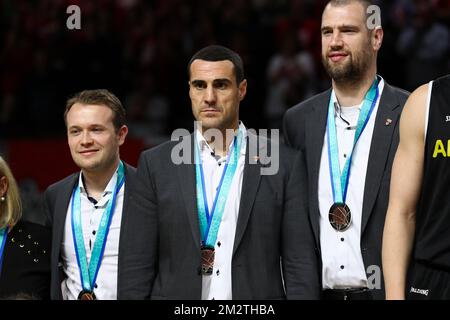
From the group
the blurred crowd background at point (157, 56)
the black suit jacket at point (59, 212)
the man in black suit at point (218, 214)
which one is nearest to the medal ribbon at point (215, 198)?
the man in black suit at point (218, 214)

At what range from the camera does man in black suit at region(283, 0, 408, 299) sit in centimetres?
452

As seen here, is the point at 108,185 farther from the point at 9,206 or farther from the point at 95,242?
the point at 9,206

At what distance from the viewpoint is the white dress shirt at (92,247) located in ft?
15.3

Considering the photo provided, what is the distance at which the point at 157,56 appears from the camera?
9945mm

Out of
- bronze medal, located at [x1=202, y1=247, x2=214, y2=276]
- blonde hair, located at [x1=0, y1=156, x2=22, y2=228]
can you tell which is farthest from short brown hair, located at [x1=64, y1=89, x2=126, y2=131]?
bronze medal, located at [x1=202, y1=247, x2=214, y2=276]

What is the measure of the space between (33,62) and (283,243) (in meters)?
5.99

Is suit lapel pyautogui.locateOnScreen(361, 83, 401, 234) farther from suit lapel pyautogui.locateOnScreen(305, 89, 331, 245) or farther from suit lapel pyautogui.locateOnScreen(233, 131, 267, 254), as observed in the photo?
suit lapel pyautogui.locateOnScreen(233, 131, 267, 254)

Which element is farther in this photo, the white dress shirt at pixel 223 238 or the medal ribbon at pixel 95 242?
the medal ribbon at pixel 95 242

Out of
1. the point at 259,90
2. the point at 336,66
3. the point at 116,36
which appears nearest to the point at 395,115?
the point at 336,66

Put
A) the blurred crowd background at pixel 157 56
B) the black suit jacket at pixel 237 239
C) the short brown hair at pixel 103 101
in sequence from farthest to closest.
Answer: the blurred crowd background at pixel 157 56
the short brown hair at pixel 103 101
the black suit jacket at pixel 237 239

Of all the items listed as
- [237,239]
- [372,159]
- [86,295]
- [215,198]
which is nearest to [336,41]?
[372,159]

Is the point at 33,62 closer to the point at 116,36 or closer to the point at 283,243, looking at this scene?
the point at 116,36

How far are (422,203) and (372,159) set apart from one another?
721mm

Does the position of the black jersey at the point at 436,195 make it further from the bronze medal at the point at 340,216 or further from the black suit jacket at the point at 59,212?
the black suit jacket at the point at 59,212
